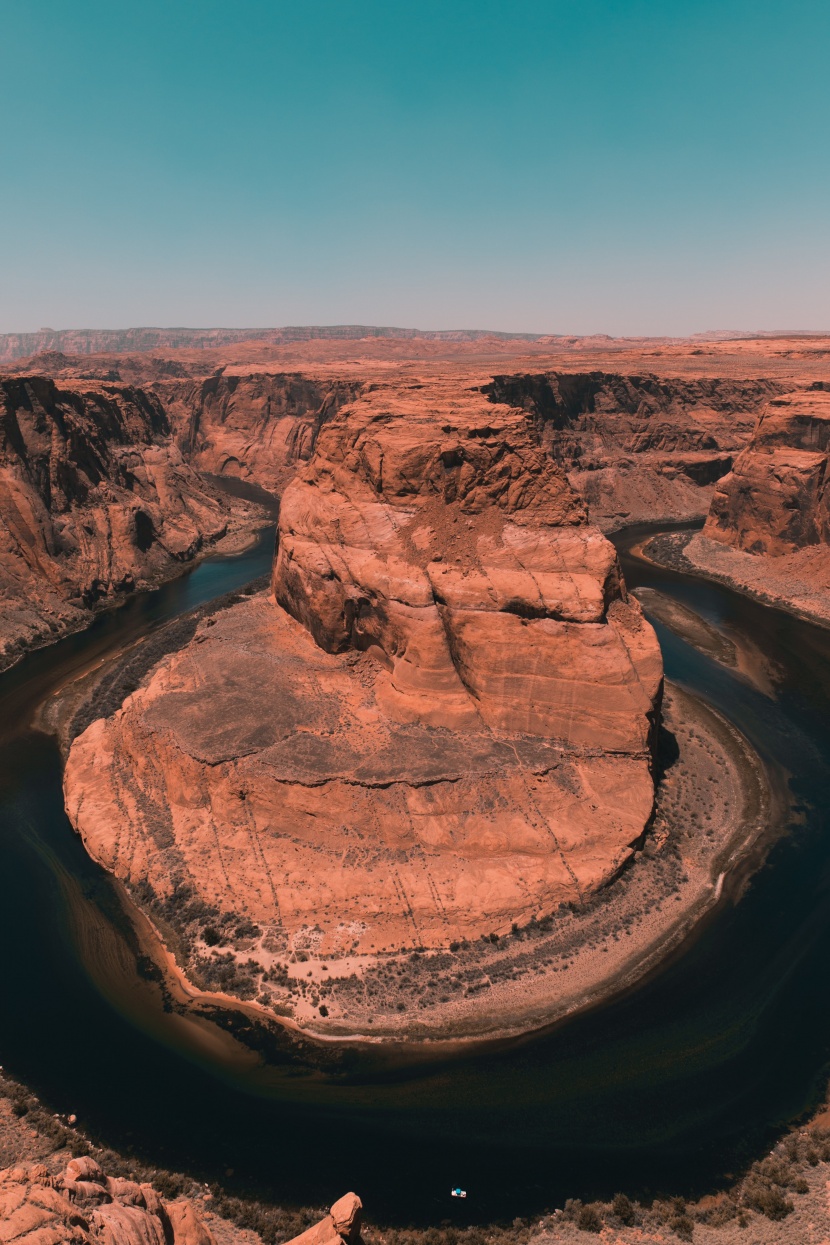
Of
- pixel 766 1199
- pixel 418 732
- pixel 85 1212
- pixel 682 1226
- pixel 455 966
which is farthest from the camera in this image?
pixel 418 732

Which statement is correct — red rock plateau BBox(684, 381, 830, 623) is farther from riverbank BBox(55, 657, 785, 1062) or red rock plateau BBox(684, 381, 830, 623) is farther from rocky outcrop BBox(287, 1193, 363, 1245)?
rocky outcrop BBox(287, 1193, 363, 1245)

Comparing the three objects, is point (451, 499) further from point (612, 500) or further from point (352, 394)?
point (352, 394)

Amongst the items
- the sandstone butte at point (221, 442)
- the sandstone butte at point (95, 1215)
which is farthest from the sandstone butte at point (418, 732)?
the sandstone butte at point (221, 442)

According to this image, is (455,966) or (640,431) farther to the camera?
(640,431)

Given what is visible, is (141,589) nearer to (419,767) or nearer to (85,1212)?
(419,767)

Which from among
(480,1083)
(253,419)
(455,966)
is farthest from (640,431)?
(480,1083)

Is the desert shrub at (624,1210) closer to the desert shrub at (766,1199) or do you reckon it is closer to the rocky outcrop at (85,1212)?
the desert shrub at (766,1199)

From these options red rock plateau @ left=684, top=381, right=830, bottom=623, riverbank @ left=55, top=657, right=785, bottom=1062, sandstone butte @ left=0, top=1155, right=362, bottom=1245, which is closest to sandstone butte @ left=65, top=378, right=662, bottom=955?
riverbank @ left=55, top=657, right=785, bottom=1062
